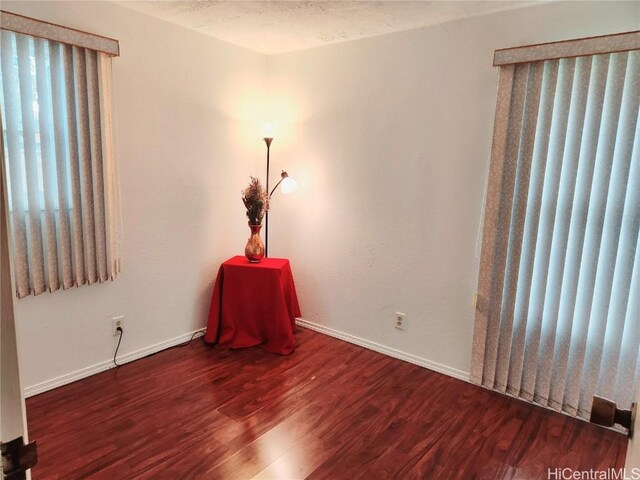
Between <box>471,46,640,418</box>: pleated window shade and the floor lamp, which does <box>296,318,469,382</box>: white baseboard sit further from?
the floor lamp

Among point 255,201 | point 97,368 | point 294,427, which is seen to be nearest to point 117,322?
point 97,368

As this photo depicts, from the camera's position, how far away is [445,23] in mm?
2658

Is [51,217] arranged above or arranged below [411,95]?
below

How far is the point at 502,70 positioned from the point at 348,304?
1981 mm

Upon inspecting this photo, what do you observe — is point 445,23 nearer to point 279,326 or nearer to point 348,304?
point 348,304

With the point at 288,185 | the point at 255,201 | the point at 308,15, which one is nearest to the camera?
the point at 308,15

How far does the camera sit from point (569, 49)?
2.14m

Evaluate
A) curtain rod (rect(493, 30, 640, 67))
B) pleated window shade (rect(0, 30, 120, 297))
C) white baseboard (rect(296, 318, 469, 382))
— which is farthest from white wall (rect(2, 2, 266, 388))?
curtain rod (rect(493, 30, 640, 67))

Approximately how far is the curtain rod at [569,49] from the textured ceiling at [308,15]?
29 cm

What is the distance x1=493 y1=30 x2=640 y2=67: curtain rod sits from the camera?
199 cm

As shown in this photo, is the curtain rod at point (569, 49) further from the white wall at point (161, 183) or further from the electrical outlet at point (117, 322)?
the electrical outlet at point (117, 322)

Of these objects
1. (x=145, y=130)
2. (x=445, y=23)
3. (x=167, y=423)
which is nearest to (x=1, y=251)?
(x=167, y=423)

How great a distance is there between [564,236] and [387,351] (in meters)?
1.49

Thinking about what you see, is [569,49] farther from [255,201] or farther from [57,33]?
[57,33]
